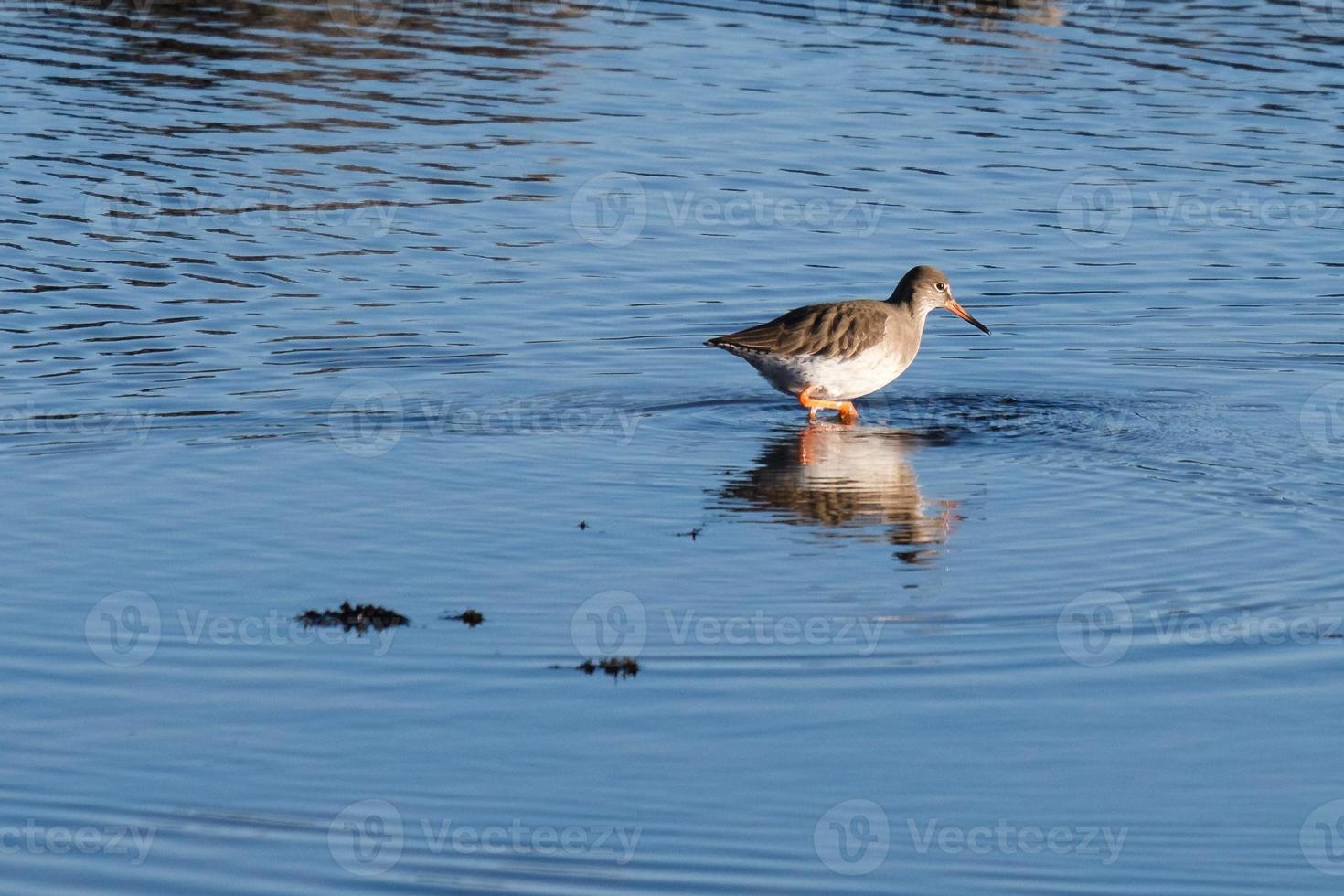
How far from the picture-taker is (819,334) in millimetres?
14406

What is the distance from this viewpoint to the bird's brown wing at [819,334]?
14.3m

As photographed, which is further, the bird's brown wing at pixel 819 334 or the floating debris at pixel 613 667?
the bird's brown wing at pixel 819 334

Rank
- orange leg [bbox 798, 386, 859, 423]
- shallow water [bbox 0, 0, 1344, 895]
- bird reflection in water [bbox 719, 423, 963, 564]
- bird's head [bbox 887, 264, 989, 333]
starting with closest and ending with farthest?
shallow water [bbox 0, 0, 1344, 895] < bird reflection in water [bbox 719, 423, 963, 564] < orange leg [bbox 798, 386, 859, 423] < bird's head [bbox 887, 264, 989, 333]

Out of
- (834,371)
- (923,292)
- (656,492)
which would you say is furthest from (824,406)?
(656,492)

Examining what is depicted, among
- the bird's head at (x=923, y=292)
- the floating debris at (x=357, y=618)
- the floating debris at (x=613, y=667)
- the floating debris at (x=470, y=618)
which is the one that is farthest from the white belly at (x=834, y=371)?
the floating debris at (x=613, y=667)

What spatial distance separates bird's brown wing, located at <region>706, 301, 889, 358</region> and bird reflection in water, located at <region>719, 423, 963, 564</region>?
0.66 m

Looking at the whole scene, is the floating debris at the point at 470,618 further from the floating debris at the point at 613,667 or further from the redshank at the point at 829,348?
the redshank at the point at 829,348

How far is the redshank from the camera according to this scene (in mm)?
14336

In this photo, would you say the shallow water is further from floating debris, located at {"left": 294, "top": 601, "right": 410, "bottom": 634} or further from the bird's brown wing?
the bird's brown wing

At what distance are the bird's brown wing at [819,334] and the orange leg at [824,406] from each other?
470mm

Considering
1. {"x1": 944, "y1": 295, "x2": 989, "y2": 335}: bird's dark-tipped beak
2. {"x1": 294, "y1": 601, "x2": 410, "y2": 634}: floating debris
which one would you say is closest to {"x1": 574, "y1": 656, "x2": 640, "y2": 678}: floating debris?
{"x1": 294, "y1": 601, "x2": 410, "y2": 634}: floating debris

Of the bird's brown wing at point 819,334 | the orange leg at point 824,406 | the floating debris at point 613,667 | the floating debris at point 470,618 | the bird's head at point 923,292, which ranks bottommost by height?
the floating debris at point 613,667

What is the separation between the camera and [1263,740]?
339 inches

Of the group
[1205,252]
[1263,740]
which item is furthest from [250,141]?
[1263,740]
